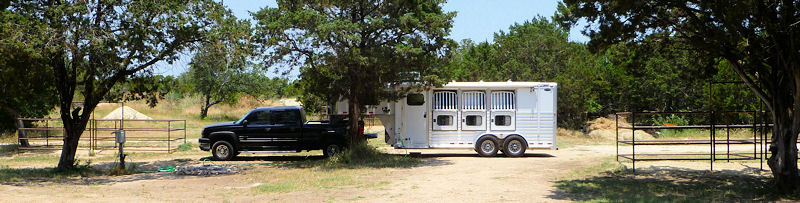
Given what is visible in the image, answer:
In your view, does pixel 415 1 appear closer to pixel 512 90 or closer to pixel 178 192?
pixel 512 90

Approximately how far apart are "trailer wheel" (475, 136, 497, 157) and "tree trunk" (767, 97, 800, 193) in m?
8.63

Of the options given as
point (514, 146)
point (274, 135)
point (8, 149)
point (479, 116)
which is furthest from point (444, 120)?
point (8, 149)

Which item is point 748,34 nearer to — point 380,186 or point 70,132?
point 380,186

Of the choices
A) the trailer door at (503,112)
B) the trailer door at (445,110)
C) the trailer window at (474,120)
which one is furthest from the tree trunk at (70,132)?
the trailer door at (503,112)

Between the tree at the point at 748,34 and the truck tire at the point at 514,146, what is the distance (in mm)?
6542

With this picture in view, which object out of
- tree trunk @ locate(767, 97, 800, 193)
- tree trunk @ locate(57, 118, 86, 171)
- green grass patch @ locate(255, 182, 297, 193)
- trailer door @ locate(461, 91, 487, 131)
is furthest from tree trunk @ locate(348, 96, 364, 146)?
tree trunk @ locate(767, 97, 800, 193)

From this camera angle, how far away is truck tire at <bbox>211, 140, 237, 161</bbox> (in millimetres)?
18422

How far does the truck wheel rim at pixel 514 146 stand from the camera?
61.5ft

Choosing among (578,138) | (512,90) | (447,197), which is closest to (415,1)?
(512,90)

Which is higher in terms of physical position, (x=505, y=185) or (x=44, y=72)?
(x=44, y=72)

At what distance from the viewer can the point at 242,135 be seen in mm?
18391

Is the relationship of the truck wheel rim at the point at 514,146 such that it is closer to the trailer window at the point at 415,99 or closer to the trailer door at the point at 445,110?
the trailer door at the point at 445,110

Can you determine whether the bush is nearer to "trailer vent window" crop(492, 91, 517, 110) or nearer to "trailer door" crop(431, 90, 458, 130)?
"trailer vent window" crop(492, 91, 517, 110)

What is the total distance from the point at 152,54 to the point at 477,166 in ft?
27.5
